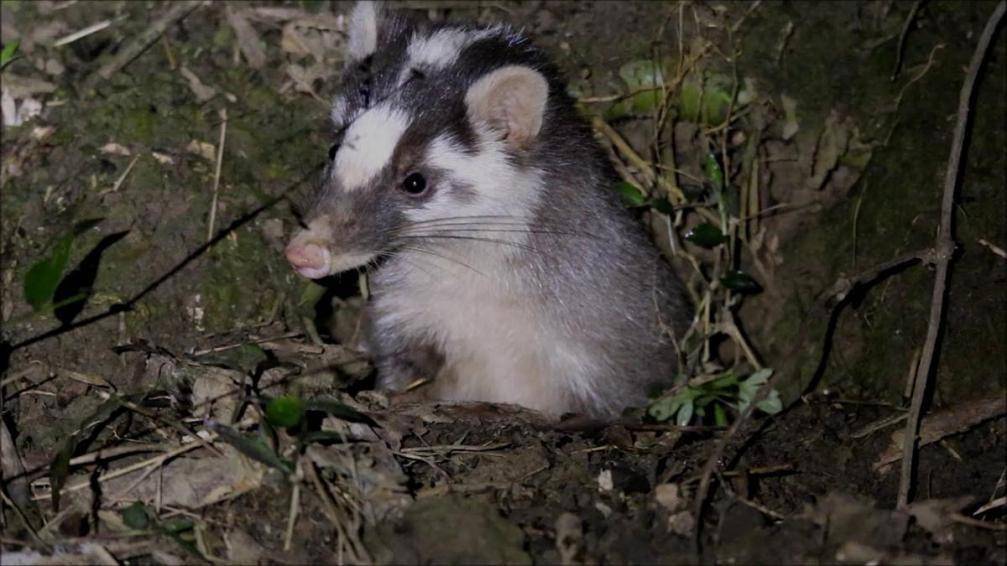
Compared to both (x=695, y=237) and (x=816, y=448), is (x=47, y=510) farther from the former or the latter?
(x=695, y=237)

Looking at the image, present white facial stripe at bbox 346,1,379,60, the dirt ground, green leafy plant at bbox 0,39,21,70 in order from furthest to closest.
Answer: green leafy plant at bbox 0,39,21,70, white facial stripe at bbox 346,1,379,60, the dirt ground

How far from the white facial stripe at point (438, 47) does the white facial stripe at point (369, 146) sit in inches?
15.8

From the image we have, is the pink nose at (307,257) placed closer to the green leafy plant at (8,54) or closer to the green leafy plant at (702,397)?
the green leafy plant at (702,397)

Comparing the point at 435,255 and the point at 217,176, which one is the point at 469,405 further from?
the point at 217,176

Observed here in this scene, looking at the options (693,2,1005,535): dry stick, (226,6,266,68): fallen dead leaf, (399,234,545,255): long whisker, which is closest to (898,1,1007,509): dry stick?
(693,2,1005,535): dry stick

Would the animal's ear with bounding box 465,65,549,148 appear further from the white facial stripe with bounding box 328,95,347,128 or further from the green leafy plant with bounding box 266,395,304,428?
the green leafy plant with bounding box 266,395,304,428

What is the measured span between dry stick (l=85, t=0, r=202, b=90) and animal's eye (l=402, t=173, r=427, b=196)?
2.46 meters

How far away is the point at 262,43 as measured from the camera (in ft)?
21.7

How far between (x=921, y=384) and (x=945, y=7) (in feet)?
9.93

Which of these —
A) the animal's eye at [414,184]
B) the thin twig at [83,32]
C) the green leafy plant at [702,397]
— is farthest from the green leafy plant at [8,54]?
the green leafy plant at [702,397]

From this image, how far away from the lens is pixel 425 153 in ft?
16.3

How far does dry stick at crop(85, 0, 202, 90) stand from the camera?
6324mm

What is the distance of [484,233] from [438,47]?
3.21 feet

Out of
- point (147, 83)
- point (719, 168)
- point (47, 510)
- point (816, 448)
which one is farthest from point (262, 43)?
point (816, 448)
